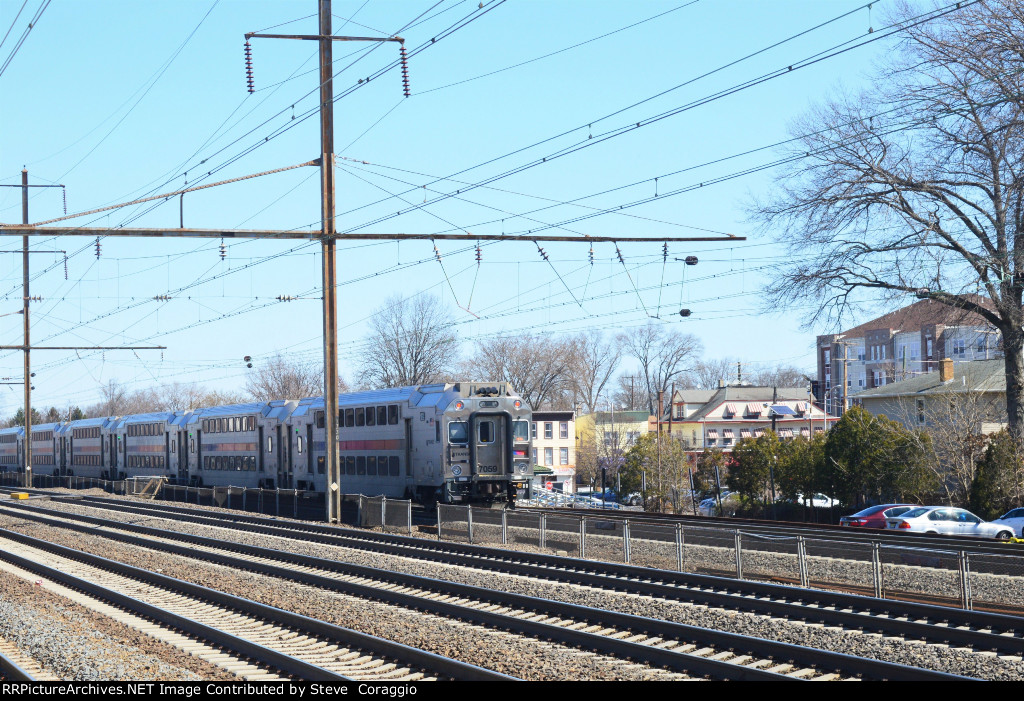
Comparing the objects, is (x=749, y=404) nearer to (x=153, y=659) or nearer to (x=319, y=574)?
(x=319, y=574)

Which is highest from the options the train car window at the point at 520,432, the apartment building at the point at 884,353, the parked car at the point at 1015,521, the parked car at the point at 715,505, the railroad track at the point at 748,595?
the apartment building at the point at 884,353

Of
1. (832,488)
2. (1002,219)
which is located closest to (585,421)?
(832,488)

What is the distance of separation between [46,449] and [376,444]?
54162mm

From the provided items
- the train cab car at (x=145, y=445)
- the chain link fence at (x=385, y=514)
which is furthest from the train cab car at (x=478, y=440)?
the train cab car at (x=145, y=445)

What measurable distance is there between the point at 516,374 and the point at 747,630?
284 feet

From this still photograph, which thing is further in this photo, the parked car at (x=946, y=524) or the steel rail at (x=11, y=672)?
the parked car at (x=946, y=524)

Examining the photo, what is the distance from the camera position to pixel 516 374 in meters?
100

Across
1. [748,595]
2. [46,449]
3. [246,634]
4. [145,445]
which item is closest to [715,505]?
[145,445]

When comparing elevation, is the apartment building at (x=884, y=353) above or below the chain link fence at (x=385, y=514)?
above

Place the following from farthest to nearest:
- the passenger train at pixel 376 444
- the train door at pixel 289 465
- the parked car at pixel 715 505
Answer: the parked car at pixel 715 505 → the train door at pixel 289 465 → the passenger train at pixel 376 444

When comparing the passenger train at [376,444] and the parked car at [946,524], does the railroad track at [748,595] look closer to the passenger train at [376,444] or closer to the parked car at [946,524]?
the passenger train at [376,444]

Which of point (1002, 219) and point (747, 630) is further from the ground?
point (1002, 219)

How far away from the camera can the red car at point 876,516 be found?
32.9m

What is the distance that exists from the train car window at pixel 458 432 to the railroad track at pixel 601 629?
31.3 feet
